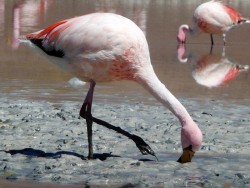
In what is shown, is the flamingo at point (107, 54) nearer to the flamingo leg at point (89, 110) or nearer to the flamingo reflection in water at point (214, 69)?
the flamingo leg at point (89, 110)

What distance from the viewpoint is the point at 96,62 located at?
716cm

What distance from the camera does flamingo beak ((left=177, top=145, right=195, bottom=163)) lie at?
6.97m

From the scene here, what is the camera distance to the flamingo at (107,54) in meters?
7.14

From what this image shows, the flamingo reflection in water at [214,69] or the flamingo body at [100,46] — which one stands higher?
the flamingo body at [100,46]

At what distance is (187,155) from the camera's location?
7020mm

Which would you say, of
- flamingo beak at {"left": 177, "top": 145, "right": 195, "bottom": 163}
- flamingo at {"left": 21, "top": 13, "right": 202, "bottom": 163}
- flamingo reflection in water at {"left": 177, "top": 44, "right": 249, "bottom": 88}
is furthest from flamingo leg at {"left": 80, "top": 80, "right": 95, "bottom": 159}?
flamingo reflection in water at {"left": 177, "top": 44, "right": 249, "bottom": 88}

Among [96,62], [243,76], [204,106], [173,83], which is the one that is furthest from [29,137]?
[243,76]

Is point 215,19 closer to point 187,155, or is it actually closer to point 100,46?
point 100,46

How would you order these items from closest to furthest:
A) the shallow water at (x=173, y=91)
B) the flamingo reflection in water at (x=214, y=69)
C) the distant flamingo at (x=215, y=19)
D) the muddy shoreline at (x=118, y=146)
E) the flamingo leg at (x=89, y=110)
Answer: the muddy shoreline at (x=118, y=146) < the shallow water at (x=173, y=91) < the flamingo leg at (x=89, y=110) < the flamingo reflection in water at (x=214, y=69) < the distant flamingo at (x=215, y=19)

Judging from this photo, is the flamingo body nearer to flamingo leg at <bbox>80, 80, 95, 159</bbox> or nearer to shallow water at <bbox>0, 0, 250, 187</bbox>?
flamingo leg at <bbox>80, 80, 95, 159</bbox>

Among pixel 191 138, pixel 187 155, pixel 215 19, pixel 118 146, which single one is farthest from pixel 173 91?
pixel 215 19

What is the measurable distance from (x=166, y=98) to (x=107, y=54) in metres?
0.66

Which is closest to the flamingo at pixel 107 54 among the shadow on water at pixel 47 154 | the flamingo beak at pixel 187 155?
the flamingo beak at pixel 187 155

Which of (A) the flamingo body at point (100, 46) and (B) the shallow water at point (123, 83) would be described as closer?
(A) the flamingo body at point (100, 46)
